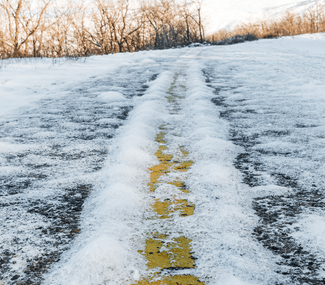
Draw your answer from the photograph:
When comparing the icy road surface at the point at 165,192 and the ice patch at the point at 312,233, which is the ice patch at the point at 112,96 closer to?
the icy road surface at the point at 165,192

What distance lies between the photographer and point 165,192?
163 centimetres

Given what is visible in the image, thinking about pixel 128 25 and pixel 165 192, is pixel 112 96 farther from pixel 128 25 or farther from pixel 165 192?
pixel 128 25

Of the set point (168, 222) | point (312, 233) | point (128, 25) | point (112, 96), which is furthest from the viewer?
point (128, 25)

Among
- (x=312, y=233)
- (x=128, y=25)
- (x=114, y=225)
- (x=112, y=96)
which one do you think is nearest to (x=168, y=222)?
(x=114, y=225)

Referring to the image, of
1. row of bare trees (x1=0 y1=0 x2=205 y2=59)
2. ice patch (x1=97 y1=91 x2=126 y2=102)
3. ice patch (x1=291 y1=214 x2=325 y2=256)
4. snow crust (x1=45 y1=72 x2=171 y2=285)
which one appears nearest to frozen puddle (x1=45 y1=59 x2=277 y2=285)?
snow crust (x1=45 y1=72 x2=171 y2=285)

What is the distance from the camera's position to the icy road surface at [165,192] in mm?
1058

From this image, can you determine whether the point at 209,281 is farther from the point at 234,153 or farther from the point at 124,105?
the point at 124,105

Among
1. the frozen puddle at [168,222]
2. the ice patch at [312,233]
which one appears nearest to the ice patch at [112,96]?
the frozen puddle at [168,222]

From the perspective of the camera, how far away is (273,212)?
1.41 meters

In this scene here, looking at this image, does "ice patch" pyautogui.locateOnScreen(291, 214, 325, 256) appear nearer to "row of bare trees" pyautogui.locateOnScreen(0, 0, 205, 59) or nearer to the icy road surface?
the icy road surface

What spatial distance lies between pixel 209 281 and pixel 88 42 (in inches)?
1096

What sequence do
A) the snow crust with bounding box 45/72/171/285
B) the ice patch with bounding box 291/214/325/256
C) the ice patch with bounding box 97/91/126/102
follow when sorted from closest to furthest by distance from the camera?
the snow crust with bounding box 45/72/171/285
the ice patch with bounding box 291/214/325/256
the ice patch with bounding box 97/91/126/102

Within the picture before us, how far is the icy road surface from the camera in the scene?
3.47 feet

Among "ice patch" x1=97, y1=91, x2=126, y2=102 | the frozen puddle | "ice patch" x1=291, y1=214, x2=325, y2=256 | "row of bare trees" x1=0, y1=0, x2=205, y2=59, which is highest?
"row of bare trees" x1=0, y1=0, x2=205, y2=59
